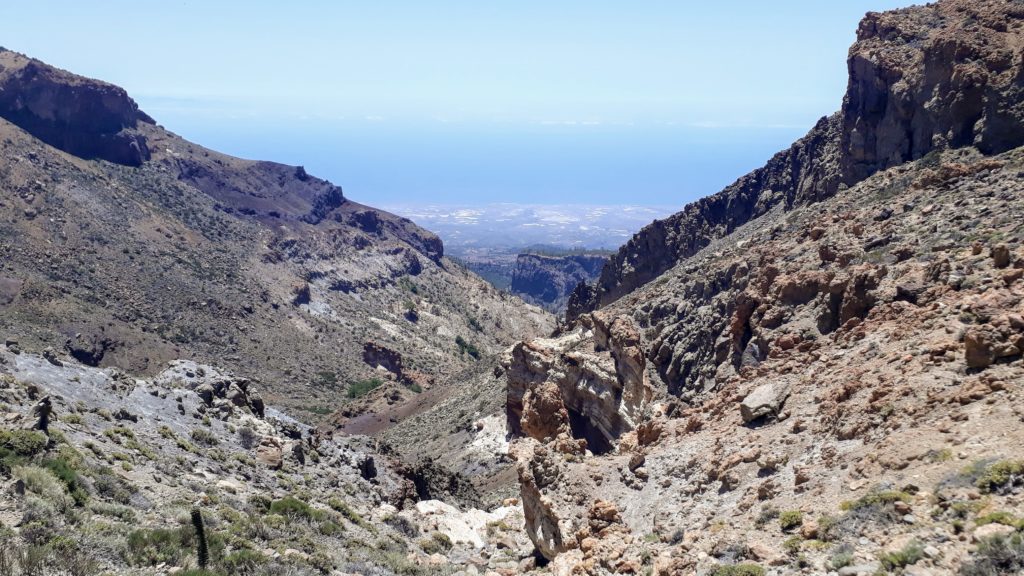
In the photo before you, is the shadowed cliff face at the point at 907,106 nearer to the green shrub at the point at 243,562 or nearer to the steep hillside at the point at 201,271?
the green shrub at the point at 243,562

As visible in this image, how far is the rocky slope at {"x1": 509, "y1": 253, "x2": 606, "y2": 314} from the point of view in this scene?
539 feet

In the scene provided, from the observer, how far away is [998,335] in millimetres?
13586

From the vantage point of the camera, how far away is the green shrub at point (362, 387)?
68438mm

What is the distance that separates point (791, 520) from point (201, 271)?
253 feet

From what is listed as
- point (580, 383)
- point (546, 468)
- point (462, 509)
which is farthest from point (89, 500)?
point (580, 383)

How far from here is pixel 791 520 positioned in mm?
12734

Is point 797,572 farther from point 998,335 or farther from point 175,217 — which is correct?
point 175,217

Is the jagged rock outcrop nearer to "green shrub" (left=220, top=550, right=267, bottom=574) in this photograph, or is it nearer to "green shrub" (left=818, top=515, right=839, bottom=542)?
"green shrub" (left=220, top=550, right=267, bottom=574)

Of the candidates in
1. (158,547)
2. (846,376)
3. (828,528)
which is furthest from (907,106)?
(158,547)

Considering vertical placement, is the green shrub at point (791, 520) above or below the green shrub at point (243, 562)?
above

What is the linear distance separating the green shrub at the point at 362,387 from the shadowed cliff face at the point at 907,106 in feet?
95.7

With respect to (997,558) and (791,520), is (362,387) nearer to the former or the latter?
(791,520)

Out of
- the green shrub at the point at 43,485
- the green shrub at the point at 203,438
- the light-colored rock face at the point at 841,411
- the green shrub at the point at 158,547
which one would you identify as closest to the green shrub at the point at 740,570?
the light-colored rock face at the point at 841,411

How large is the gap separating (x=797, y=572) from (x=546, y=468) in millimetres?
8926
